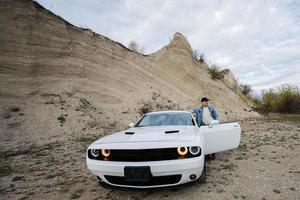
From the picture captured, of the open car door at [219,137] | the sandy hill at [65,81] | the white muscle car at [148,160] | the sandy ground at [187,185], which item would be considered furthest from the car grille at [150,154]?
the sandy hill at [65,81]

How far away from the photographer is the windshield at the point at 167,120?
192 inches

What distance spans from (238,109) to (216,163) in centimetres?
1869

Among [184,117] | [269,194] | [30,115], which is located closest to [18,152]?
[30,115]

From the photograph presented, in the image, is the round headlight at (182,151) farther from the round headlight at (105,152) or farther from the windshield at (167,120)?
the windshield at (167,120)

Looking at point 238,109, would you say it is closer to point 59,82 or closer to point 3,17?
point 59,82

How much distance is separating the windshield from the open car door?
348mm

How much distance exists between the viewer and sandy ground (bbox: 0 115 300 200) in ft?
11.9

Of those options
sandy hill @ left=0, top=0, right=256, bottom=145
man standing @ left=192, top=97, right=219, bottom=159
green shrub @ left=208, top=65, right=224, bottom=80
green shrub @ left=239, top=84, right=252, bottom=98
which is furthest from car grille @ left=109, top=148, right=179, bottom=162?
green shrub @ left=239, top=84, right=252, bottom=98

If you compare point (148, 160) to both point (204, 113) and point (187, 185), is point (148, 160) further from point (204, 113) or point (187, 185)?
point (204, 113)

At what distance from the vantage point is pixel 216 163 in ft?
17.7

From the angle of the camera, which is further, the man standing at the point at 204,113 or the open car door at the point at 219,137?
the man standing at the point at 204,113

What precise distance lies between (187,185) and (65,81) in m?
11.3

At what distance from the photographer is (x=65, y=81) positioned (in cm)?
1320

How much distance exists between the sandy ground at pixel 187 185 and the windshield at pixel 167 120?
107cm
